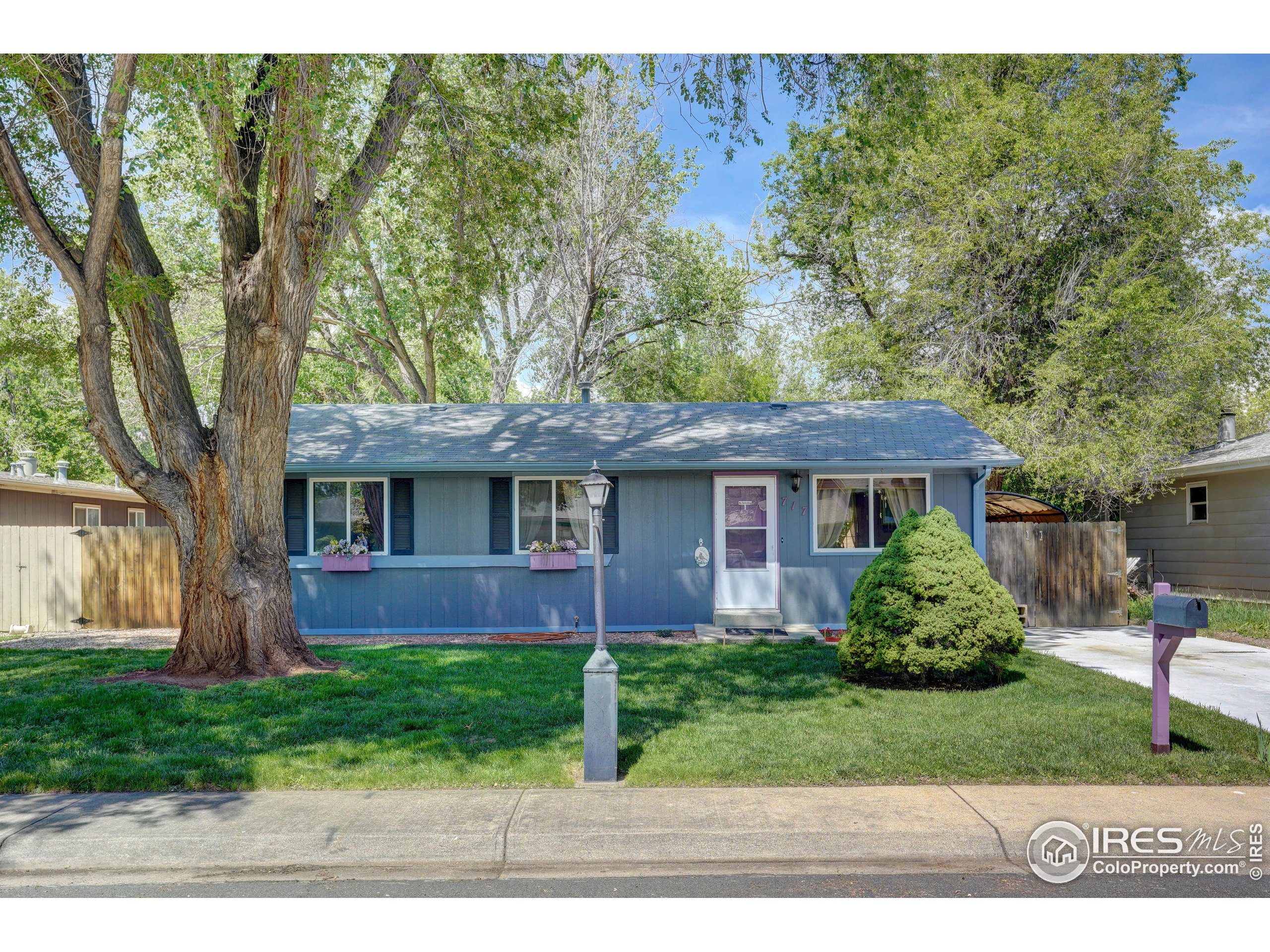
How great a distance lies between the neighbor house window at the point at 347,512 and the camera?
40.6 ft

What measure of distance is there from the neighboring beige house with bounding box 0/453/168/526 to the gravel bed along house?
3687mm

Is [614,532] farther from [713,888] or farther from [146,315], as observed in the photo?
[713,888]

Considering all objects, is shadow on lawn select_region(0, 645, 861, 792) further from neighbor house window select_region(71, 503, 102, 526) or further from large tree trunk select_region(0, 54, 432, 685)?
neighbor house window select_region(71, 503, 102, 526)

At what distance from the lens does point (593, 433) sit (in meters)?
13.3

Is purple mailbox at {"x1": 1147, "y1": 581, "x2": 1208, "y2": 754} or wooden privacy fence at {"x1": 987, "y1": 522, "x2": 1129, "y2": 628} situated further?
wooden privacy fence at {"x1": 987, "y1": 522, "x2": 1129, "y2": 628}

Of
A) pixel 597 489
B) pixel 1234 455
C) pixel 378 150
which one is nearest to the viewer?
pixel 597 489

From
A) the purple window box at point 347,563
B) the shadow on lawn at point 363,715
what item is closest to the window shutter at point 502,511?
the purple window box at point 347,563

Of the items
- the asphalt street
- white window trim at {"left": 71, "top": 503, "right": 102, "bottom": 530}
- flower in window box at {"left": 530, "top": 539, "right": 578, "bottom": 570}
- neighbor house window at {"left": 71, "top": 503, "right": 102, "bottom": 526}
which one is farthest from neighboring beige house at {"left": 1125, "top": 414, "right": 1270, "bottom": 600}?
neighbor house window at {"left": 71, "top": 503, "right": 102, "bottom": 526}

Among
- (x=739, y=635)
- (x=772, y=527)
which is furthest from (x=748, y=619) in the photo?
(x=772, y=527)

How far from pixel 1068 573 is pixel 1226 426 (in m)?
8.35

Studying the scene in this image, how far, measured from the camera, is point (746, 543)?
40.3 ft

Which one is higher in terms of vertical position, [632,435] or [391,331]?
[391,331]

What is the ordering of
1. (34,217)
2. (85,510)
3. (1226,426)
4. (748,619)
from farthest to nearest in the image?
(85,510) → (1226,426) → (748,619) → (34,217)

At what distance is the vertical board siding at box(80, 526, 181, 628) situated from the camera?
12.9m
